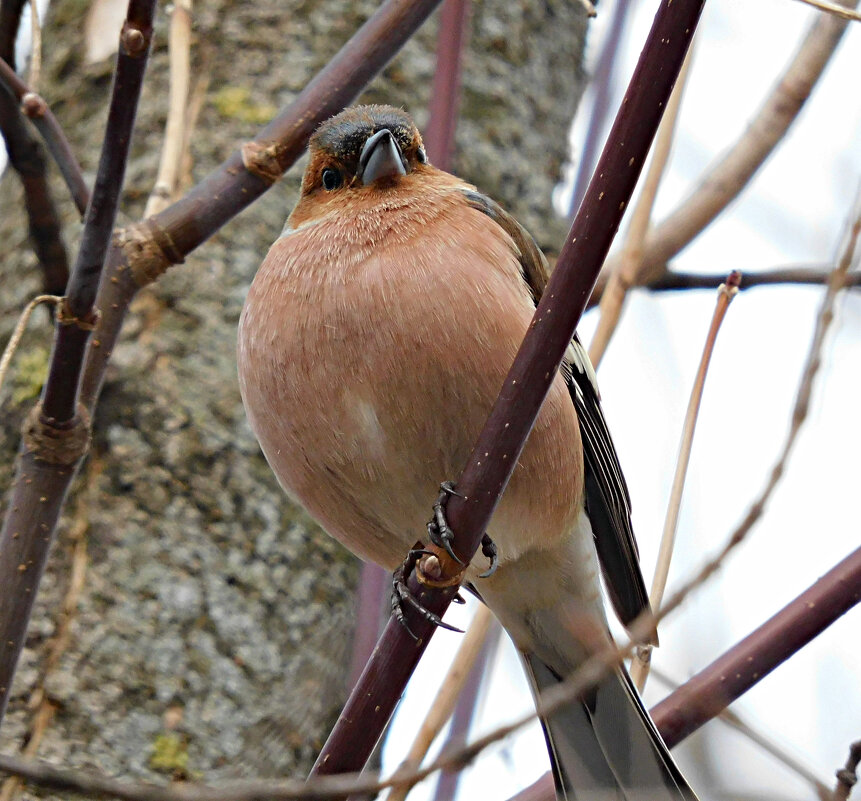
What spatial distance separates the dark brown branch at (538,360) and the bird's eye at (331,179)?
151 cm

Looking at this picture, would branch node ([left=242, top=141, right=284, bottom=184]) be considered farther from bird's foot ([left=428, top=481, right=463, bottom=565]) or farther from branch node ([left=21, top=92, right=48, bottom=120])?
bird's foot ([left=428, top=481, right=463, bottom=565])

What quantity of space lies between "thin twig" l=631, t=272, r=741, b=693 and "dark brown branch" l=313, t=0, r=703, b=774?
424 millimetres

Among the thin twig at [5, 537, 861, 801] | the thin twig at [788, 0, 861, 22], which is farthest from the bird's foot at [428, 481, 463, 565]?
the thin twig at [788, 0, 861, 22]

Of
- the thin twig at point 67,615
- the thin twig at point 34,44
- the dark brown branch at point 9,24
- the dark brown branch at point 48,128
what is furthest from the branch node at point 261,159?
the thin twig at point 67,615

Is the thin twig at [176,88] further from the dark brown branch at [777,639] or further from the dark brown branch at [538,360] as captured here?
the dark brown branch at [777,639]

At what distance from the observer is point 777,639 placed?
5.76 feet

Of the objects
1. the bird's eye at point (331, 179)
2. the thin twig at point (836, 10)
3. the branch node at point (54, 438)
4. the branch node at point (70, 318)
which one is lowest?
the branch node at point (54, 438)

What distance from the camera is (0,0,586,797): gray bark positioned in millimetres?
2734

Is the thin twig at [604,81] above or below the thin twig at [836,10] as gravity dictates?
above

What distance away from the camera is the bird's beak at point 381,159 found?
2.85 metres

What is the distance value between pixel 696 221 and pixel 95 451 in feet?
6.13

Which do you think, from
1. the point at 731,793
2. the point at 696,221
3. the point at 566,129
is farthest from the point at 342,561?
the point at 566,129

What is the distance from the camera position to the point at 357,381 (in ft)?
7.53

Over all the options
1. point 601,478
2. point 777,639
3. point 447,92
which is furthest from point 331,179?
point 777,639
